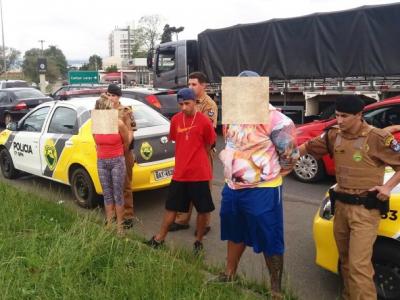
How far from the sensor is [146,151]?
20.0ft

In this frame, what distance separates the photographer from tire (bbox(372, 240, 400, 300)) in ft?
11.1

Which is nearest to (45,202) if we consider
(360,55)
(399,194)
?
(399,194)

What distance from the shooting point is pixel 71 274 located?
3.59 meters

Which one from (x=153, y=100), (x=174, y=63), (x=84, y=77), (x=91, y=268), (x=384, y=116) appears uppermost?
(x=174, y=63)

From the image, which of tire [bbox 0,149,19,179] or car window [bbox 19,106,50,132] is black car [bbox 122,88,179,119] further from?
car window [bbox 19,106,50,132]

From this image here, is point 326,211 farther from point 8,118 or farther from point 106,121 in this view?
point 8,118

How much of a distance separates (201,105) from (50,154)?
2709mm

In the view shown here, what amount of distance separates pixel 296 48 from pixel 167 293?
9533mm

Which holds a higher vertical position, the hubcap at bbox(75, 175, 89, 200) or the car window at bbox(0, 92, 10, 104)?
the car window at bbox(0, 92, 10, 104)

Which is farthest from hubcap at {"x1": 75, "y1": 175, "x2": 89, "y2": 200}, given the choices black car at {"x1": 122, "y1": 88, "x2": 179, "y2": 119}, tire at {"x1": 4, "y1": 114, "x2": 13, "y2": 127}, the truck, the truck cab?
tire at {"x1": 4, "y1": 114, "x2": 13, "y2": 127}

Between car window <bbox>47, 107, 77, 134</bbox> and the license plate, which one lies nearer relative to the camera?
the license plate

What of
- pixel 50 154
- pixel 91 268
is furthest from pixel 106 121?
pixel 50 154

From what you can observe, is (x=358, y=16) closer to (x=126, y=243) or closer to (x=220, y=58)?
(x=220, y=58)

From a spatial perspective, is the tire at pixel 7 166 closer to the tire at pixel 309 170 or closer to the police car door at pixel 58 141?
the police car door at pixel 58 141
